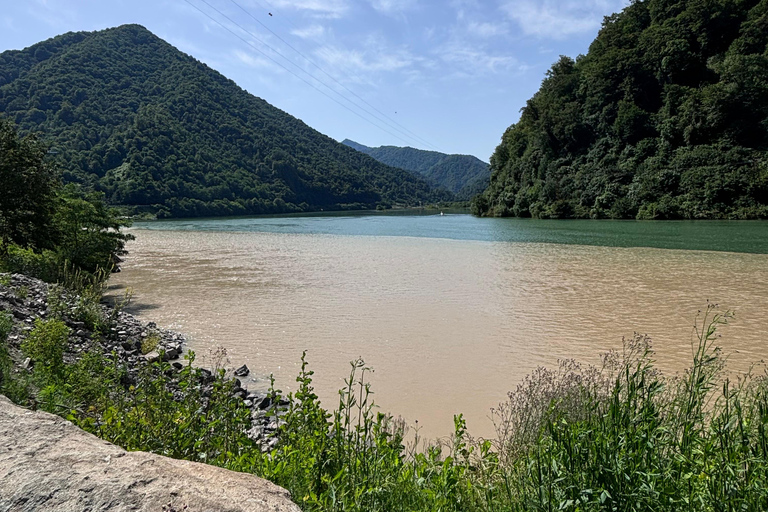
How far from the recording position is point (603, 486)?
2.54m

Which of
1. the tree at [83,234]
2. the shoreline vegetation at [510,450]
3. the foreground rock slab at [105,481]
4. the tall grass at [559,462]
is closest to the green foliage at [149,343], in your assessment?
the shoreline vegetation at [510,450]

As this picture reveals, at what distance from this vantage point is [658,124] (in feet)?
241

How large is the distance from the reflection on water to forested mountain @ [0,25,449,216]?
85719 millimetres

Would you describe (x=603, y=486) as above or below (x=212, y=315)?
above

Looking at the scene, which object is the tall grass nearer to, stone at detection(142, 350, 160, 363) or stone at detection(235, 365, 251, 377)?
stone at detection(235, 365, 251, 377)

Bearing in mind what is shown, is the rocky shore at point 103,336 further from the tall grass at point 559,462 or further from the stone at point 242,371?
the tall grass at point 559,462

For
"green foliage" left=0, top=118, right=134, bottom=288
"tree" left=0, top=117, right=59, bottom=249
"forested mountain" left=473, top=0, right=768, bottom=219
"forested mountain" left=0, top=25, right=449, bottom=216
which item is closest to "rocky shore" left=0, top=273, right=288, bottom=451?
"green foliage" left=0, top=118, right=134, bottom=288

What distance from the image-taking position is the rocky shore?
643cm

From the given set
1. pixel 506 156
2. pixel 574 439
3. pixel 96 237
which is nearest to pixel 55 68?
pixel 506 156

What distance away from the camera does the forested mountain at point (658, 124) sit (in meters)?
62.1

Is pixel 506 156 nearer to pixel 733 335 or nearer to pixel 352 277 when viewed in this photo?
pixel 352 277

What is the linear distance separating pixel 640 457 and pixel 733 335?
34.0 ft

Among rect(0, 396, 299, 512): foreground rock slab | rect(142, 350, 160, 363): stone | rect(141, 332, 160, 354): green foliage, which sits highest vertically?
rect(0, 396, 299, 512): foreground rock slab

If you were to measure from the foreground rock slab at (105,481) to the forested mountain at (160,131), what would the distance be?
10037cm
